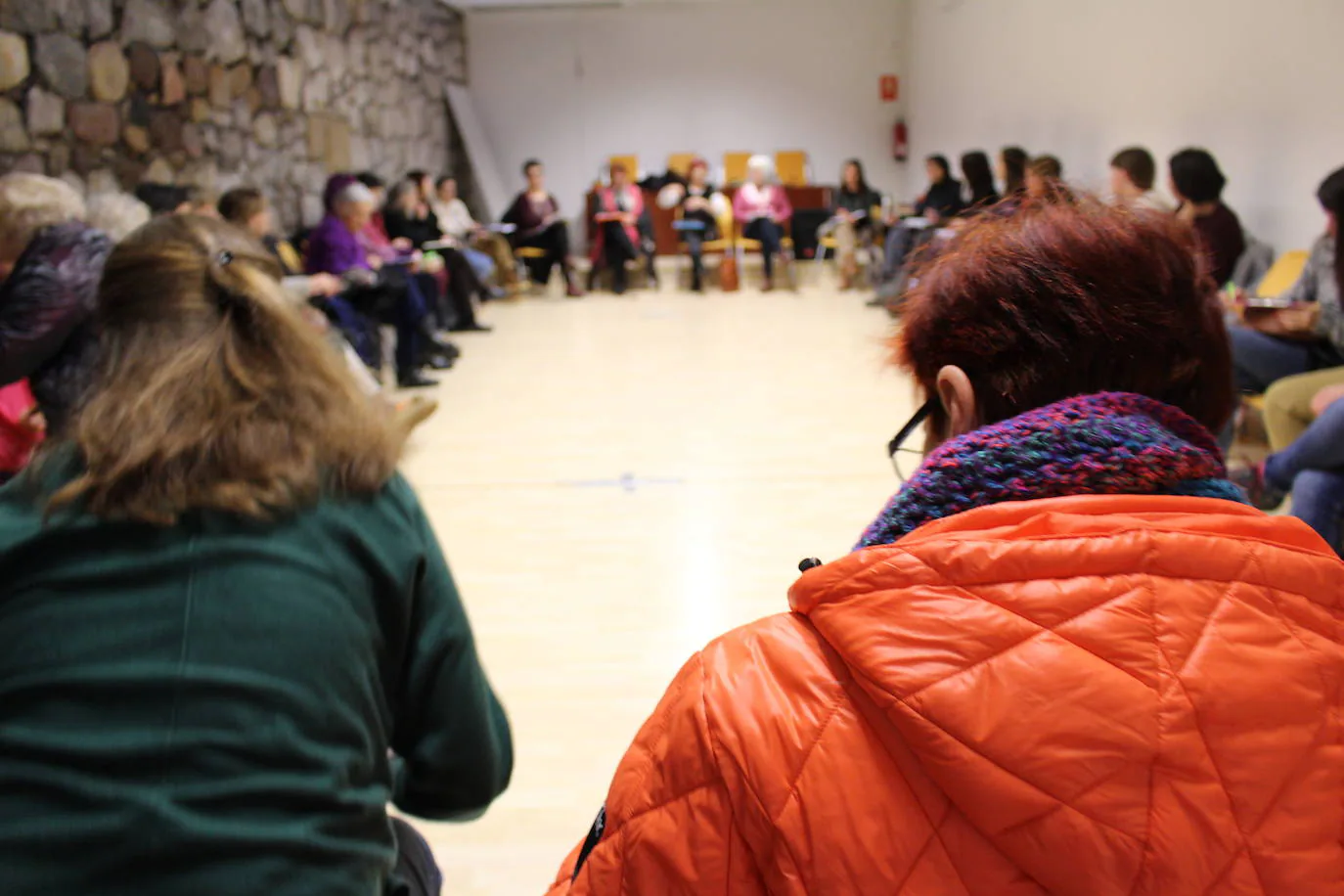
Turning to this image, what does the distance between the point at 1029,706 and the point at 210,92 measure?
7.09 m

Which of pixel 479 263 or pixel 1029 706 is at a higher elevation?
pixel 1029 706

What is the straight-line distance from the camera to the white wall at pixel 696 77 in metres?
12.8

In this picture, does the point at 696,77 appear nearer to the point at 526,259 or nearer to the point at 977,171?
the point at 526,259

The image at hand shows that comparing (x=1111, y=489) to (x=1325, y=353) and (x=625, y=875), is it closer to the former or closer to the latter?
(x=625, y=875)

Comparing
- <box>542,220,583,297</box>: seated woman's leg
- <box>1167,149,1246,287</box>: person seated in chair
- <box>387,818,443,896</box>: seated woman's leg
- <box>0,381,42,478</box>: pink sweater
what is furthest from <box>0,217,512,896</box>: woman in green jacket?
<box>542,220,583,297</box>: seated woman's leg

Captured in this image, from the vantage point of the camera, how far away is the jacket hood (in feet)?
1.76

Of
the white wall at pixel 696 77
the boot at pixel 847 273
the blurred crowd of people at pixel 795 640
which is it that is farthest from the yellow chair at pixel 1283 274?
the white wall at pixel 696 77

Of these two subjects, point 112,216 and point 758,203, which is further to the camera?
point 758,203

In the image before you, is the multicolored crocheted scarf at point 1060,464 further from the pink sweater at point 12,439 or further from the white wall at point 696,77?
the white wall at point 696,77

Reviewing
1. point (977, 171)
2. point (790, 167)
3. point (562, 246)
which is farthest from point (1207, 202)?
point (790, 167)

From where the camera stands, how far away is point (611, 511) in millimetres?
3691

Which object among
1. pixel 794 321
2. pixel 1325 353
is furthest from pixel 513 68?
pixel 1325 353

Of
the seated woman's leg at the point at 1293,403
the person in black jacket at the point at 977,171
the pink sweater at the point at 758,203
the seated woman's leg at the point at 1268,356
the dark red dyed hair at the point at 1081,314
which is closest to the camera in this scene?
the dark red dyed hair at the point at 1081,314

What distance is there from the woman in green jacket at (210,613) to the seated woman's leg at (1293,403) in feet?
9.20
